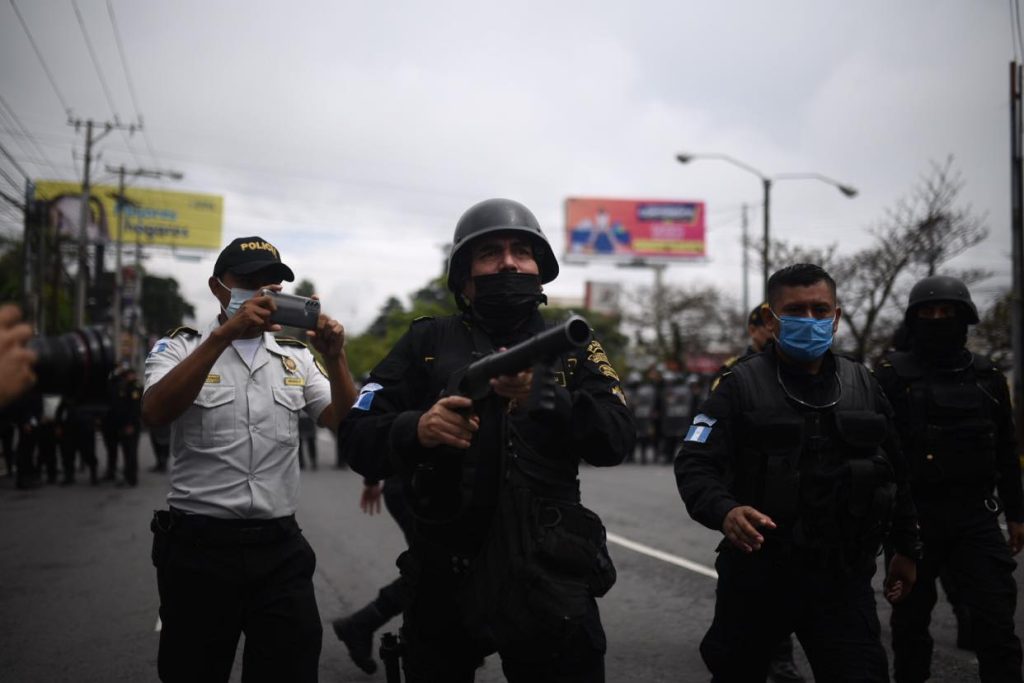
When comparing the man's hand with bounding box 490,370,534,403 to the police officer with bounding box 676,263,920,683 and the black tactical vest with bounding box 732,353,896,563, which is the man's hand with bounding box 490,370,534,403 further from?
the black tactical vest with bounding box 732,353,896,563

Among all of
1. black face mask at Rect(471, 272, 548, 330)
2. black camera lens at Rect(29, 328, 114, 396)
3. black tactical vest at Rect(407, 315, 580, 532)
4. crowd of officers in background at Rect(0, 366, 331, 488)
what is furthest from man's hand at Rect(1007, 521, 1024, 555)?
crowd of officers in background at Rect(0, 366, 331, 488)

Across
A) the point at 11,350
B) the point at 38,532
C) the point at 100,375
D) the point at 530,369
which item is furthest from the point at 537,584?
the point at 38,532

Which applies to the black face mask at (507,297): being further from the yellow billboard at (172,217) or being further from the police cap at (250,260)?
the yellow billboard at (172,217)

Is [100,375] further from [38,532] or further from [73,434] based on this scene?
[73,434]

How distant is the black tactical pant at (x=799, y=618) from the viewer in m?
2.83

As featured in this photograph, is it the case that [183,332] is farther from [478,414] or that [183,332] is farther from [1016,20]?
[1016,20]

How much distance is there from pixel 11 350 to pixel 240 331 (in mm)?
897

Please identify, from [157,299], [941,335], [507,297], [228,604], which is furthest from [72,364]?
[157,299]

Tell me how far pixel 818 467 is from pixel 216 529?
2.09 metres

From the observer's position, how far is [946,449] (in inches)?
156

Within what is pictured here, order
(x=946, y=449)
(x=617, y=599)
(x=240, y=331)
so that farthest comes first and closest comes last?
(x=617, y=599), (x=946, y=449), (x=240, y=331)

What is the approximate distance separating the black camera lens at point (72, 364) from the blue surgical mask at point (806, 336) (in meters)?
2.35

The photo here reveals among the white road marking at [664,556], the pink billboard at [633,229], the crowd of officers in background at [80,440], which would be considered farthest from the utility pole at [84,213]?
the pink billboard at [633,229]

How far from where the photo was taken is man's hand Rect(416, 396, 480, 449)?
2.20 m
